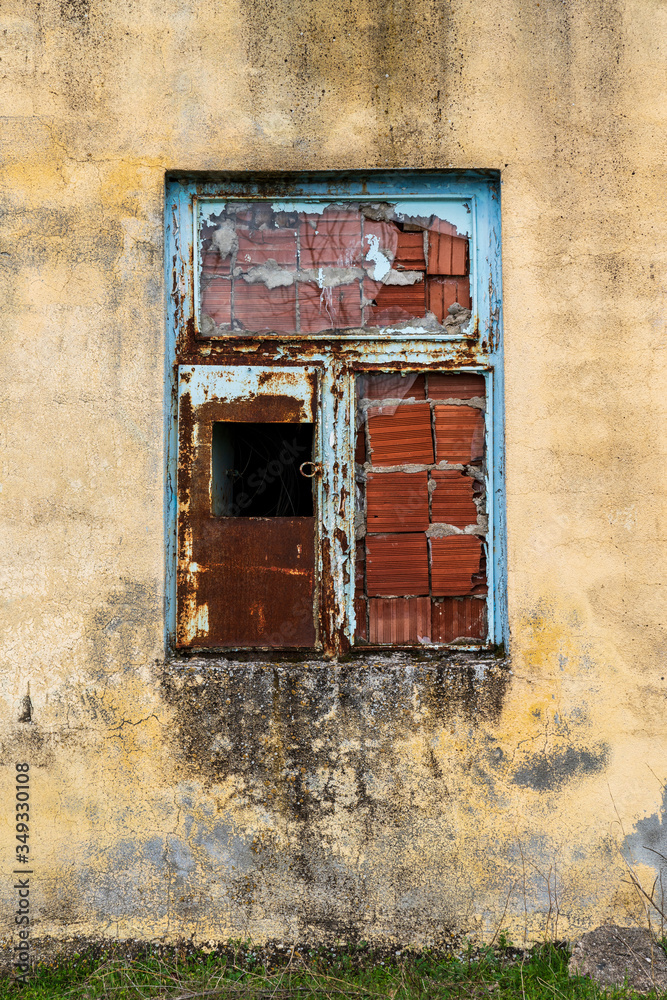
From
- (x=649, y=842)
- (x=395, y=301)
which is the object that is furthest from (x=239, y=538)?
(x=649, y=842)

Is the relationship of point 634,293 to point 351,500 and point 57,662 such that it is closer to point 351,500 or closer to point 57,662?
point 351,500

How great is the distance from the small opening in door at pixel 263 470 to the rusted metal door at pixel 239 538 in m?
0.09

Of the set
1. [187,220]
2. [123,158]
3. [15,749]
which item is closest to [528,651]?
[15,749]

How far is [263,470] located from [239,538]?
337mm

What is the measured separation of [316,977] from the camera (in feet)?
7.72

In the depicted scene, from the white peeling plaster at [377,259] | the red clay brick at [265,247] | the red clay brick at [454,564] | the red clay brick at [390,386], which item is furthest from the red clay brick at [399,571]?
the red clay brick at [265,247]

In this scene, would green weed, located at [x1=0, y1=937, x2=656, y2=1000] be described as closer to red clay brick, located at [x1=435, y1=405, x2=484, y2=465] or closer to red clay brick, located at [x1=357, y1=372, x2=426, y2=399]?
red clay brick, located at [x1=435, y1=405, x2=484, y2=465]

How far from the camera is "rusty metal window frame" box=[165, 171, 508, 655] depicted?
2.62m

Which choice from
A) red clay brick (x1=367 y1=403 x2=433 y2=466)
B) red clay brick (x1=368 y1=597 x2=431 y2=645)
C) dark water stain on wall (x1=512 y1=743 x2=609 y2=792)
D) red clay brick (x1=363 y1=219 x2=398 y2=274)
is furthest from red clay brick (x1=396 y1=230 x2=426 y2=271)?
dark water stain on wall (x1=512 y1=743 x2=609 y2=792)

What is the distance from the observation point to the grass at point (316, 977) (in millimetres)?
2287

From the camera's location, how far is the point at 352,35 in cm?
254

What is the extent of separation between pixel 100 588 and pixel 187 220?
1481mm

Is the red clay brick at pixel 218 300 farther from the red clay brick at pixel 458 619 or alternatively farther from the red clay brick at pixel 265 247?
the red clay brick at pixel 458 619

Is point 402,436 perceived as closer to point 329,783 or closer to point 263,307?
point 263,307
